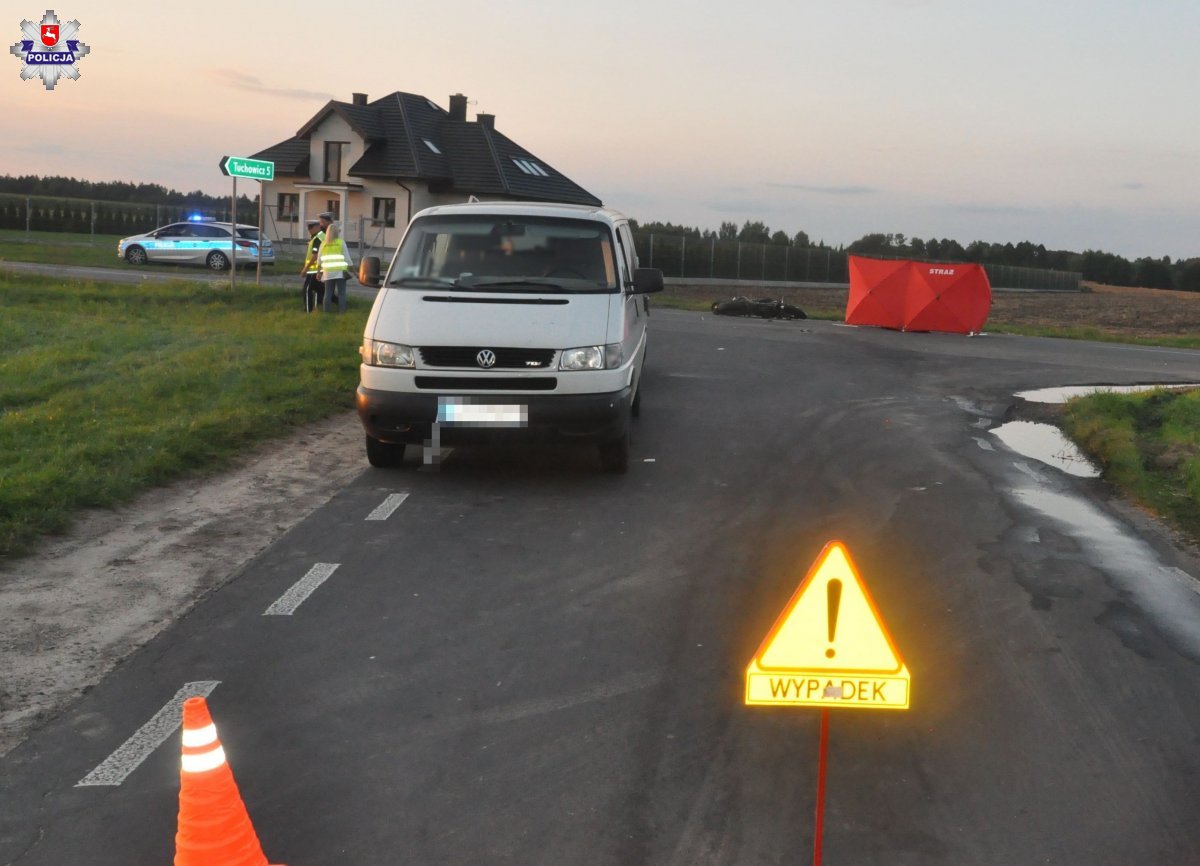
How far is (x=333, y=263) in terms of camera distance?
20359 millimetres

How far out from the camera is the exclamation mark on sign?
4.16 m

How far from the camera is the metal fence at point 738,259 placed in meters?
56.0

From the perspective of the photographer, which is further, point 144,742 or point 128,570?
point 128,570

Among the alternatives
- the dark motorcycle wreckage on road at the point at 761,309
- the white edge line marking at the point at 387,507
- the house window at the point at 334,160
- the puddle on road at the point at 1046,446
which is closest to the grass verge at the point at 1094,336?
the dark motorcycle wreckage on road at the point at 761,309

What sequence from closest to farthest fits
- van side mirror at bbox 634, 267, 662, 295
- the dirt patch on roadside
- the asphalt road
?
the asphalt road → the dirt patch on roadside → van side mirror at bbox 634, 267, 662, 295

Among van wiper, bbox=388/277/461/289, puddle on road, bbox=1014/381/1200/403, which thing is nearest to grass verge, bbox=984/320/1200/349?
puddle on road, bbox=1014/381/1200/403

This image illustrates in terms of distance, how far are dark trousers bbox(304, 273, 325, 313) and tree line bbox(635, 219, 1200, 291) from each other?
156 ft

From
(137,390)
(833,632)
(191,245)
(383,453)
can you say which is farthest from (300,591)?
(191,245)

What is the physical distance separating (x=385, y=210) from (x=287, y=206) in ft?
19.6

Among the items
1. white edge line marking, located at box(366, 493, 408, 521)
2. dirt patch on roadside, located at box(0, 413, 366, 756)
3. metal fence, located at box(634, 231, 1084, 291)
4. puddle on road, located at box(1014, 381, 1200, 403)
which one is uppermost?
metal fence, located at box(634, 231, 1084, 291)

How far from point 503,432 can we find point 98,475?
2823mm

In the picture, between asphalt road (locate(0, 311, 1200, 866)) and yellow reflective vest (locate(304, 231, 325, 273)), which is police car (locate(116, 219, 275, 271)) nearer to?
yellow reflective vest (locate(304, 231, 325, 273))

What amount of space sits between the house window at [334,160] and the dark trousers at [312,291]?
135 feet

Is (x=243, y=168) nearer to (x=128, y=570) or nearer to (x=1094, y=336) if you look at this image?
(x=128, y=570)
